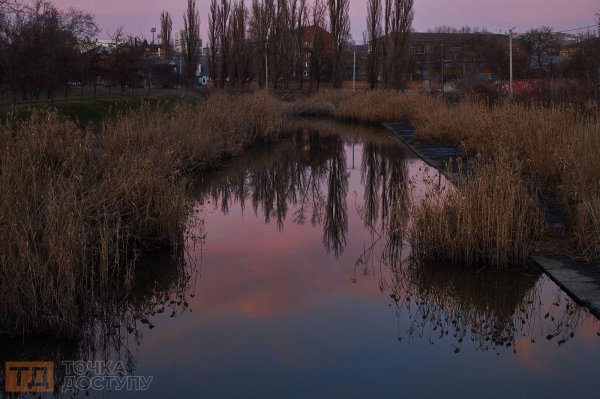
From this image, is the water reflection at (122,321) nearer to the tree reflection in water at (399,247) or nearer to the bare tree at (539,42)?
the tree reflection in water at (399,247)

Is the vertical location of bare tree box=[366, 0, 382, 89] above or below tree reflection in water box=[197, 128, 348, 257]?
above

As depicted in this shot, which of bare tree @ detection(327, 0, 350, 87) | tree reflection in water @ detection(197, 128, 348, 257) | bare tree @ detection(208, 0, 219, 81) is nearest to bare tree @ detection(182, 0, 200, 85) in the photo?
bare tree @ detection(208, 0, 219, 81)

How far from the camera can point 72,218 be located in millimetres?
5586

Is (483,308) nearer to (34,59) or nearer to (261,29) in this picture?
(34,59)

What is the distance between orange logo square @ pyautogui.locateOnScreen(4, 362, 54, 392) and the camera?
4.24 meters

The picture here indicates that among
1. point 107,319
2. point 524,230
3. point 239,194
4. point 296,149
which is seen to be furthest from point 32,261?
point 296,149

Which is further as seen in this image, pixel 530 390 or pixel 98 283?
pixel 98 283

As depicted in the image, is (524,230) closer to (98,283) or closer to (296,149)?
(98,283)

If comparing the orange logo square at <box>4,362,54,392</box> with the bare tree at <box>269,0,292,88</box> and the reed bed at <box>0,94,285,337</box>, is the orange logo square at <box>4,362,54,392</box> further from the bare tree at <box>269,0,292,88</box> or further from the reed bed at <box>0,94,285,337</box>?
the bare tree at <box>269,0,292,88</box>

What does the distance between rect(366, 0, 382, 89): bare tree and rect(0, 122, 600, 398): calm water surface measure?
33130 millimetres

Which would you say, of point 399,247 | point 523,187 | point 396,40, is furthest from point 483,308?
point 396,40

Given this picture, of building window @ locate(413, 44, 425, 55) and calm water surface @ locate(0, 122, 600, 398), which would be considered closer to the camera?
calm water surface @ locate(0, 122, 600, 398)

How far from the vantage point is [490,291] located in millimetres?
6043

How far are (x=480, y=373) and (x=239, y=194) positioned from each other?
306 inches
